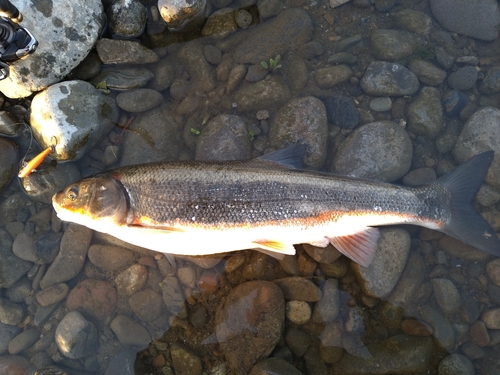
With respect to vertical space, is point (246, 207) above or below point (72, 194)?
below

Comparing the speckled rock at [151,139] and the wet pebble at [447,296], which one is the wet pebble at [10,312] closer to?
the speckled rock at [151,139]

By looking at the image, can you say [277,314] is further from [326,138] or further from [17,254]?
[17,254]

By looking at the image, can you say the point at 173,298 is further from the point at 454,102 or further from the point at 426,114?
the point at 454,102

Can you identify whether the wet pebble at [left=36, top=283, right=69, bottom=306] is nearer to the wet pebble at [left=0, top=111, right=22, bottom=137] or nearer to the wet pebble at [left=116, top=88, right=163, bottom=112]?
the wet pebble at [left=0, top=111, right=22, bottom=137]

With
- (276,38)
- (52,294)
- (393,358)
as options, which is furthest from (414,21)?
(52,294)

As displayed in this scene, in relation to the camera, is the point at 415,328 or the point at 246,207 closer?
the point at 246,207

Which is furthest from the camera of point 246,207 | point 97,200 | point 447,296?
point 447,296

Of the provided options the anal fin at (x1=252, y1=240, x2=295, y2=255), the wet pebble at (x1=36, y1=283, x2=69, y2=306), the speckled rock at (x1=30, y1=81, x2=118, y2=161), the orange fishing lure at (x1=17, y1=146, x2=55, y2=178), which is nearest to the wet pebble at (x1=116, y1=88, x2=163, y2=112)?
the speckled rock at (x1=30, y1=81, x2=118, y2=161)

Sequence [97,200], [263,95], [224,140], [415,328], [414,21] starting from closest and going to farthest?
[97,200], [415,328], [224,140], [263,95], [414,21]
